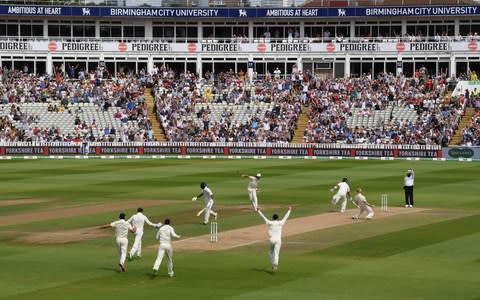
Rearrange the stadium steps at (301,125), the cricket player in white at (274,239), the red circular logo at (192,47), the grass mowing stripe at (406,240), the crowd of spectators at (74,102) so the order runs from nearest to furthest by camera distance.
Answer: the cricket player in white at (274,239) < the grass mowing stripe at (406,240) < the stadium steps at (301,125) < the crowd of spectators at (74,102) < the red circular logo at (192,47)

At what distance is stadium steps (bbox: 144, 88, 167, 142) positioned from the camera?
84500 mm

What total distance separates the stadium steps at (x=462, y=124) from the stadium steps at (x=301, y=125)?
11.5 metres

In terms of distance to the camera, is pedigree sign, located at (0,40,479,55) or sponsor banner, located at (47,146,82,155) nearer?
sponsor banner, located at (47,146,82,155)

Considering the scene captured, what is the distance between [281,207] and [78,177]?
19607 mm

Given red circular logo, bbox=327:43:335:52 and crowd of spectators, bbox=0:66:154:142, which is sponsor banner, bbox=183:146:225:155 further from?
red circular logo, bbox=327:43:335:52

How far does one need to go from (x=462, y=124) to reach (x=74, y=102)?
31515mm

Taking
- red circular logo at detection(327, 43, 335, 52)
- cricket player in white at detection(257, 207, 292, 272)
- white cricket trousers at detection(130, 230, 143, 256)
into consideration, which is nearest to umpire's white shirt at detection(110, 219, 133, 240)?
white cricket trousers at detection(130, 230, 143, 256)

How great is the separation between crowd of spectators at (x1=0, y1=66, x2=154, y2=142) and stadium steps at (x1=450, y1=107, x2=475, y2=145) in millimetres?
22966

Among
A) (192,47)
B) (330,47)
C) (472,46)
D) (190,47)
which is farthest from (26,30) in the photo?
(472,46)

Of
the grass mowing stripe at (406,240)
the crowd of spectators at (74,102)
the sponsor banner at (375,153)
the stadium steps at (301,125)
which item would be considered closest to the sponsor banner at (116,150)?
the crowd of spectators at (74,102)

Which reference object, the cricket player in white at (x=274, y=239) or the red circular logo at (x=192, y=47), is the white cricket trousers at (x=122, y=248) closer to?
the cricket player in white at (x=274, y=239)

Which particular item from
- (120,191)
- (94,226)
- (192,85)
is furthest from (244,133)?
(94,226)

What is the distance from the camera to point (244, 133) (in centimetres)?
8281

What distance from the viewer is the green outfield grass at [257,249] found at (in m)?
26.7
